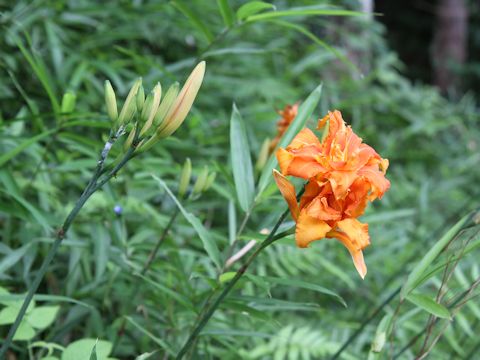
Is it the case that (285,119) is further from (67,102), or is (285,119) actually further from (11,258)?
(11,258)

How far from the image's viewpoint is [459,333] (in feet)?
5.76

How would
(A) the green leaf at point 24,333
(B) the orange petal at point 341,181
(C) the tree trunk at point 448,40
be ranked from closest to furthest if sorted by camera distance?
1. (B) the orange petal at point 341,181
2. (A) the green leaf at point 24,333
3. (C) the tree trunk at point 448,40

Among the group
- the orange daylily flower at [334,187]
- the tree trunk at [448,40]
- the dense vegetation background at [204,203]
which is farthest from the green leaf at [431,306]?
the tree trunk at [448,40]

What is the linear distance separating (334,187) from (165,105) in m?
0.23

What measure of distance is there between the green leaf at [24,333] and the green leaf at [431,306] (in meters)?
0.56

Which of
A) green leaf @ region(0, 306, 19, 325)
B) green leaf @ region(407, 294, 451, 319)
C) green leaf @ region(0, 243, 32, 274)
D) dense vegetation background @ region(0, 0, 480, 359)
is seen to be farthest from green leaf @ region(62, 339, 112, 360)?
green leaf @ region(407, 294, 451, 319)

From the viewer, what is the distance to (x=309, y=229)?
0.72 m

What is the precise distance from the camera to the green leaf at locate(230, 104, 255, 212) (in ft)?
3.30

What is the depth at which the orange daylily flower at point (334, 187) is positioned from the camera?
72cm

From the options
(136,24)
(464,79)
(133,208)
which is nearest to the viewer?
(133,208)

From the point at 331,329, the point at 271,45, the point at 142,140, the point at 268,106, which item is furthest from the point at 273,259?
the point at 271,45

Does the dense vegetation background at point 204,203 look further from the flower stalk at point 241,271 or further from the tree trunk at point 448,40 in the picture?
the tree trunk at point 448,40

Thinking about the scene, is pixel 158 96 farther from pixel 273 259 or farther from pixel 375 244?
pixel 375 244

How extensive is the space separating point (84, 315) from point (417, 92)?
8.15ft
